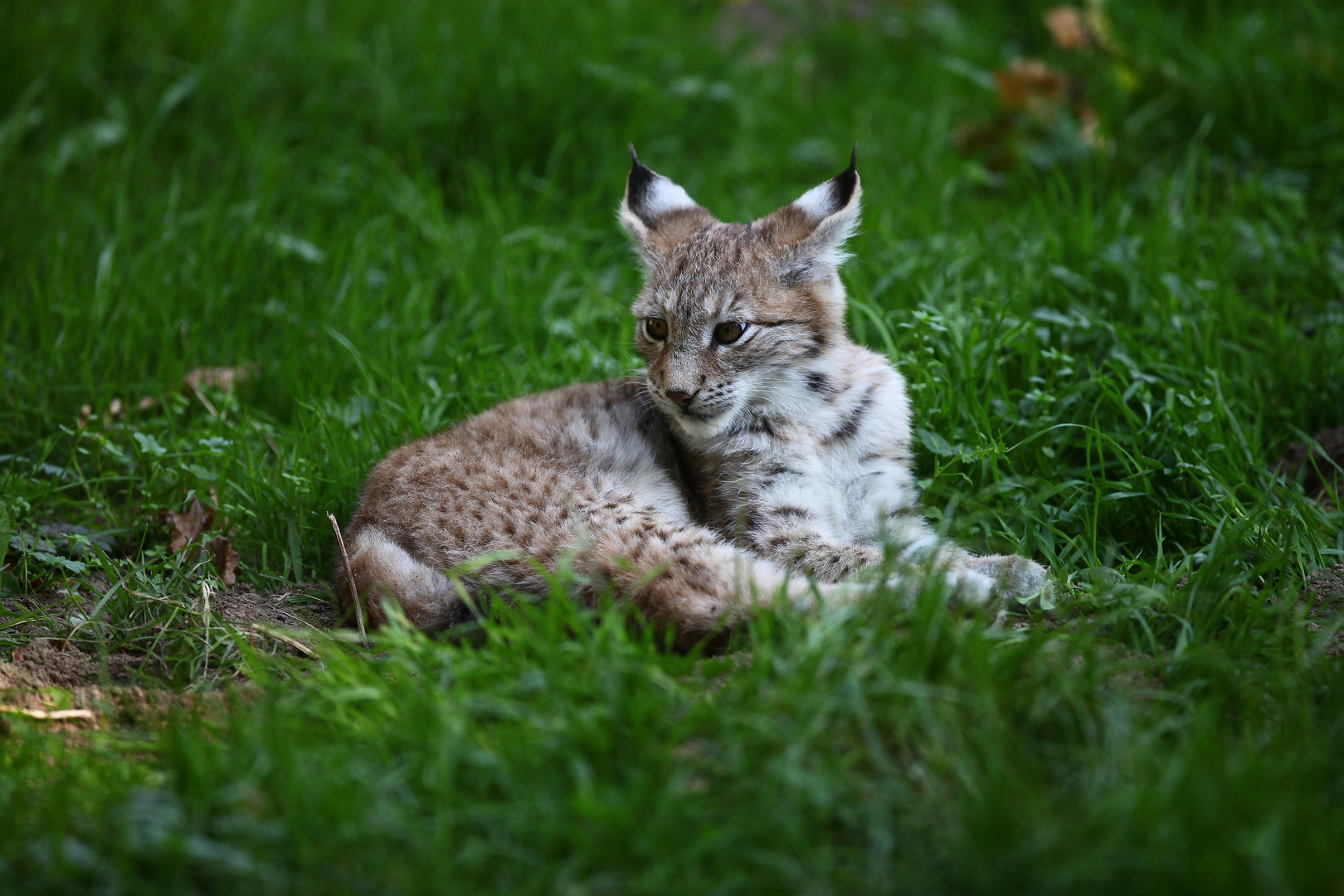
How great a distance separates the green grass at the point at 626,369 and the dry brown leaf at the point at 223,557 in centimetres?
7

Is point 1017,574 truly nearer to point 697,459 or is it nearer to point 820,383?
point 820,383

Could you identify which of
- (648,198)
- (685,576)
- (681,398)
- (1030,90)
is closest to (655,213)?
(648,198)

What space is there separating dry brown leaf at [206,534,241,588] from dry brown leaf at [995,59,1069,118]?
5035 mm

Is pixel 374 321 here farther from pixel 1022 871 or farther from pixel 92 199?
pixel 1022 871

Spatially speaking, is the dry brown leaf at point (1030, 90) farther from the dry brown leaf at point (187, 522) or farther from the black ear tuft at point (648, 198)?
the dry brown leaf at point (187, 522)

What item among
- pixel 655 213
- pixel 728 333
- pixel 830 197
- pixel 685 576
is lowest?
pixel 685 576

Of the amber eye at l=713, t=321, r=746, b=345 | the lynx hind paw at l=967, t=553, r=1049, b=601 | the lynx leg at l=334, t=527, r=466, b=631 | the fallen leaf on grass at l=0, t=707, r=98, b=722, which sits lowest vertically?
the fallen leaf on grass at l=0, t=707, r=98, b=722

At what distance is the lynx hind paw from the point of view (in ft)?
10.3

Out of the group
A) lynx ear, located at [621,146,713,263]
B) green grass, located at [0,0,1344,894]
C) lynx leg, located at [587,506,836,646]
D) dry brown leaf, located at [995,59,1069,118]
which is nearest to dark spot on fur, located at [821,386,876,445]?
green grass, located at [0,0,1344,894]

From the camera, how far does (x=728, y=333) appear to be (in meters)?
3.80

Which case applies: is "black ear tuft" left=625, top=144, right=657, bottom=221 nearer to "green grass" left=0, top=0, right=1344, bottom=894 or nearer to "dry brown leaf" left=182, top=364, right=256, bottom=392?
"green grass" left=0, top=0, right=1344, bottom=894

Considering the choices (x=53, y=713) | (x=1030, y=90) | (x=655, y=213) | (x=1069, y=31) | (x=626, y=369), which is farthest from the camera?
(x=1069, y=31)

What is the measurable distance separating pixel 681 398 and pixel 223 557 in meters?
1.71

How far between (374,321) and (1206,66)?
4904 mm
